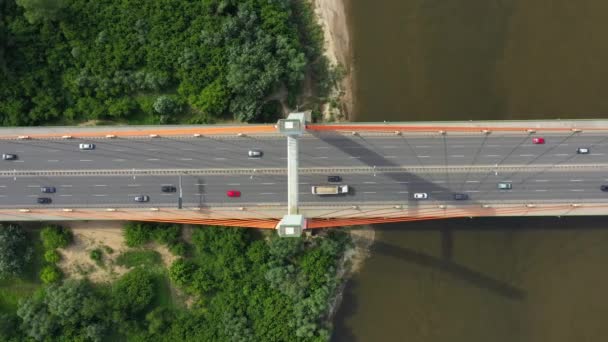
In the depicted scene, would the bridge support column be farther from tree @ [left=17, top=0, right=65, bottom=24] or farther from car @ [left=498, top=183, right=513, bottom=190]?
tree @ [left=17, top=0, right=65, bottom=24]

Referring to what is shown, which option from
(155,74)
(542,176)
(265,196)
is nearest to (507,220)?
(542,176)

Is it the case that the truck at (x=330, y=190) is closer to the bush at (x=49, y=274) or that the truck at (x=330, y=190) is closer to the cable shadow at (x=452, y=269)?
the cable shadow at (x=452, y=269)

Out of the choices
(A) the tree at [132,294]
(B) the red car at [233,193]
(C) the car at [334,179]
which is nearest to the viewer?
(C) the car at [334,179]

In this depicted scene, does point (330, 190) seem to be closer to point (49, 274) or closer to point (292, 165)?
point (292, 165)

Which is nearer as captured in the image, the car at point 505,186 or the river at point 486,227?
the car at point 505,186

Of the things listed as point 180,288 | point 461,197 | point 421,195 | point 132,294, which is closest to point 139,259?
point 132,294

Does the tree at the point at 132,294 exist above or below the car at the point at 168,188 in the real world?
below

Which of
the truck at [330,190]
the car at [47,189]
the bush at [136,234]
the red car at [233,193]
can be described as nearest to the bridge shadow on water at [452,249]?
the truck at [330,190]

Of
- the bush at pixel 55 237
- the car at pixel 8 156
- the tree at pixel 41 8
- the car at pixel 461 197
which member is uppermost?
the tree at pixel 41 8
